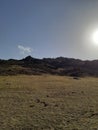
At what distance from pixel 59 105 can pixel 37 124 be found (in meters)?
5.44

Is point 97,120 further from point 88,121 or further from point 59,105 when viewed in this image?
point 59,105

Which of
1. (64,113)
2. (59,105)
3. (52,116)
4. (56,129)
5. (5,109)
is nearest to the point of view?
(56,129)

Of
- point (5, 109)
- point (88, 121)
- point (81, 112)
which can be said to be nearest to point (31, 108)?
point (5, 109)

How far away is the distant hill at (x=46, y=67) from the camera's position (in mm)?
71344

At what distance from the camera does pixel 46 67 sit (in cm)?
8825

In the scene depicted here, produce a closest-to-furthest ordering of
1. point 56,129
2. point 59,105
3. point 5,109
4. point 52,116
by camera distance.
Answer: point 56,129
point 52,116
point 5,109
point 59,105

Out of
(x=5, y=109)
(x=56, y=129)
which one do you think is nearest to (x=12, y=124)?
(x=56, y=129)

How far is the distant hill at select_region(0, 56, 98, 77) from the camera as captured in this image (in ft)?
234

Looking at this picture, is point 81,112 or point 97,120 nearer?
point 97,120

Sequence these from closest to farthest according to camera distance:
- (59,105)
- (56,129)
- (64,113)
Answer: (56,129) → (64,113) → (59,105)

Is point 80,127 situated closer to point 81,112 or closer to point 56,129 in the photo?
point 56,129

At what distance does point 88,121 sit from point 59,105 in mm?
5016

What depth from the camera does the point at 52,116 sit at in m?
13.8

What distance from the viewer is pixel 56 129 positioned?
1125 centimetres
